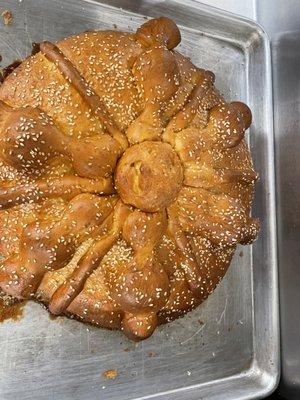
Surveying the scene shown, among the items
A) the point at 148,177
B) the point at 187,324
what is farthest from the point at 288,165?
the point at 148,177

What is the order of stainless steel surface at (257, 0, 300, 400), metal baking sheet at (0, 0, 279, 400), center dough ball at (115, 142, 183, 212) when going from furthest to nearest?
1. stainless steel surface at (257, 0, 300, 400)
2. metal baking sheet at (0, 0, 279, 400)
3. center dough ball at (115, 142, 183, 212)

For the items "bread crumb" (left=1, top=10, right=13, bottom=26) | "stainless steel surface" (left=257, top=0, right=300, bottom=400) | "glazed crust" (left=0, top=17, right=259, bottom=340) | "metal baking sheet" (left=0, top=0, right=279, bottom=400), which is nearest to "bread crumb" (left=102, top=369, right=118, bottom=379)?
"metal baking sheet" (left=0, top=0, right=279, bottom=400)

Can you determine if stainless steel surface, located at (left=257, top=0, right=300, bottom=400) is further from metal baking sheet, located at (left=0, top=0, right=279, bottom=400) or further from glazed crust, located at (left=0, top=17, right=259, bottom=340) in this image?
glazed crust, located at (left=0, top=17, right=259, bottom=340)

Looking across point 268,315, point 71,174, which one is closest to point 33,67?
point 71,174

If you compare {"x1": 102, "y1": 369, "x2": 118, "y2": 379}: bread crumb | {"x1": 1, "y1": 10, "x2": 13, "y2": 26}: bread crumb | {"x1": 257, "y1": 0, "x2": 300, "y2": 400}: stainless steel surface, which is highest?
{"x1": 1, "y1": 10, "x2": 13, "y2": 26}: bread crumb

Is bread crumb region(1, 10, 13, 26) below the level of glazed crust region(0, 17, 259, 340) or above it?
above

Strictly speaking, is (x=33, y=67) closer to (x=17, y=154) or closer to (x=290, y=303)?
(x=17, y=154)

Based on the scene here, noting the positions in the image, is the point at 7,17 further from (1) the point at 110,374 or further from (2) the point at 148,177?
(1) the point at 110,374
